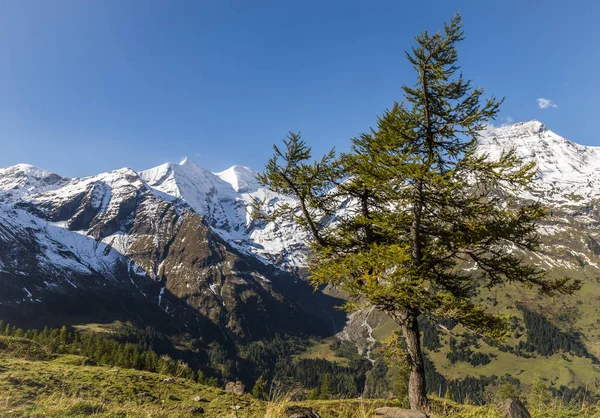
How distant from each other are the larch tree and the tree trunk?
44mm

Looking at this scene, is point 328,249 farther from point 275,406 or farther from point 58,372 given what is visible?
point 58,372

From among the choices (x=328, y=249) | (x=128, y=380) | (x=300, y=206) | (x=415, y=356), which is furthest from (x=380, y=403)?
(x=128, y=380)

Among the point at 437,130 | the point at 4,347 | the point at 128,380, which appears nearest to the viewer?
the point at 437,130

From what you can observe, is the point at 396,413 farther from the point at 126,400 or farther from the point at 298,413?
the point at 126,400

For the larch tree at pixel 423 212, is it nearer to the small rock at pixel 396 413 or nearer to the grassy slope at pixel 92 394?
the small rock at pixel 396 413

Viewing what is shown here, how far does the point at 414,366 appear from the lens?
14703mm

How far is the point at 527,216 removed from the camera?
14.7m

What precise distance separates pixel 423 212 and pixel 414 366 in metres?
7.05

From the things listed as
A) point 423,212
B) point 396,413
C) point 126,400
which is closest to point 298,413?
point 396,413

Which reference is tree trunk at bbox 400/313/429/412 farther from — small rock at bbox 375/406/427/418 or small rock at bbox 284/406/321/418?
small rock at bbox 284/406/321/418

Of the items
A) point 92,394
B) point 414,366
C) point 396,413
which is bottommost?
point 92,394

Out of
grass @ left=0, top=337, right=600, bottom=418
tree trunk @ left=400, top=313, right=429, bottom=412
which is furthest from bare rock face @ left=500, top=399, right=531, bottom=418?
tree trunk @ left=400, top=313, right=429, bottom=412

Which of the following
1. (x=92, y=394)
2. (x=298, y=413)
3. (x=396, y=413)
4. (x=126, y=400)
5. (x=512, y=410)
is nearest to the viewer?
(x=298, y=413)

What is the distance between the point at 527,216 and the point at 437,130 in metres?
5.54
